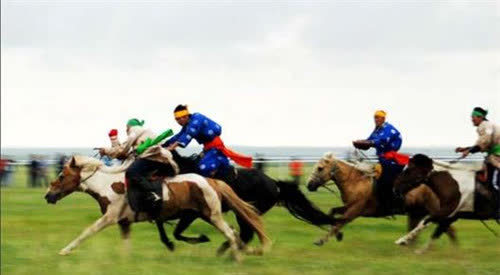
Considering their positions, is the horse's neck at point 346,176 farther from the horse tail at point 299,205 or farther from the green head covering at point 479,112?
the green head covering at point 479,112

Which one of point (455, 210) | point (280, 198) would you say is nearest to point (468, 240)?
point (455, 210)

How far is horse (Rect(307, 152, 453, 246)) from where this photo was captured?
48.7 feet

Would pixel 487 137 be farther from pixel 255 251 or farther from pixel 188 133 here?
pixel 188 133

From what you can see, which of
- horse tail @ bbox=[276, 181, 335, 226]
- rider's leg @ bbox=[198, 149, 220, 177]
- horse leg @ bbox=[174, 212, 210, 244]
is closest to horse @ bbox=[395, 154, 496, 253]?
horse tail @ bbox=[276, 181, 335, 226]

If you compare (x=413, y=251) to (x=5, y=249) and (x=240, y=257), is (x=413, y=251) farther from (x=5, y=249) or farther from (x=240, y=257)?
(x=5, y=249)

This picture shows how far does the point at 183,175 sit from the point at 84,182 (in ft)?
4.31

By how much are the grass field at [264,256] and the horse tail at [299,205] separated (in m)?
0.37

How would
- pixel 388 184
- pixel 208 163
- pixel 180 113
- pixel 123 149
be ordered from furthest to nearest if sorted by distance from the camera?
1. pixel 388 184
2. pixel 208 163
3. pixel 123 149
4. pixel 180 113

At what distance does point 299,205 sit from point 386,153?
1.59m

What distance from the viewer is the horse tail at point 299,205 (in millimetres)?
13891

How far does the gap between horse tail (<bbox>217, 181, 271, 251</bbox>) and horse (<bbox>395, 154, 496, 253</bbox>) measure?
100 inches

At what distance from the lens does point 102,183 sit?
12688 millimetres

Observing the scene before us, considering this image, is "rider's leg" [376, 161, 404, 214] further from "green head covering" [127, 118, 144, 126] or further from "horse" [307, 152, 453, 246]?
"green head covering" [127, 118, 144, 126]

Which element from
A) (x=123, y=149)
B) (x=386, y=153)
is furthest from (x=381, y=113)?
(x=123, y=149)
